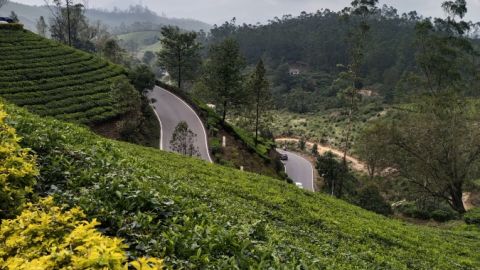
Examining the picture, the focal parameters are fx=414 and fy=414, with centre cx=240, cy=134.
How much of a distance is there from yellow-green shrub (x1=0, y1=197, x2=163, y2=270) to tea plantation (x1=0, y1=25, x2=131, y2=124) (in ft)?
88.7

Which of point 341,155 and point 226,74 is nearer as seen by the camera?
point 226,74

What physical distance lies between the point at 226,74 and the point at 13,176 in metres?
32.3

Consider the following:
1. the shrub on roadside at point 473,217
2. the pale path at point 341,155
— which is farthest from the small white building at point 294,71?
the shrub on roadside at point 473,217

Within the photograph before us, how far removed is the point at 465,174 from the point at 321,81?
8567cm

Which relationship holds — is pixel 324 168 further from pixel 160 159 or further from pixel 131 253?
pixel 131 253

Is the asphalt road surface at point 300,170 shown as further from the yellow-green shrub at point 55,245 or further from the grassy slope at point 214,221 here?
the yellow-green shrub at point 55,245

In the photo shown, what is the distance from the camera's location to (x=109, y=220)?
20.2 feet

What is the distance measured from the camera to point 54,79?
37.0m

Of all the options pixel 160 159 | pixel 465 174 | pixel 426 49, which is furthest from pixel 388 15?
pixel 160 159

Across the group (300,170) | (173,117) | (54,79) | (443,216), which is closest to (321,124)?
(300,170)

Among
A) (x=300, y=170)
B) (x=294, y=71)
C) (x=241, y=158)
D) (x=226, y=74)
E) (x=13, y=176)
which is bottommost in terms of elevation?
(x=300, y=170)

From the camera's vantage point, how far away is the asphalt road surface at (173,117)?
35406 millimetres

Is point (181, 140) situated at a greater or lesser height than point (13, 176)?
lesser

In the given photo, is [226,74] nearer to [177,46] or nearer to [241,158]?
[241,158]
